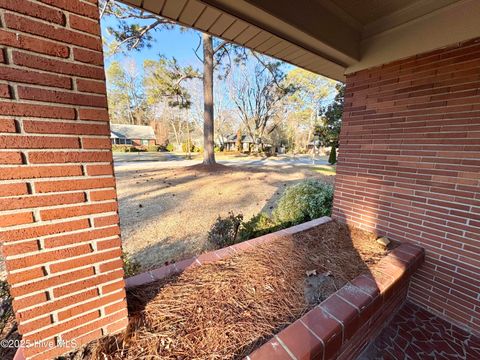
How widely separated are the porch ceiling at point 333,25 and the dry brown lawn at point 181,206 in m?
3.31

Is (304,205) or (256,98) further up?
(256,98)

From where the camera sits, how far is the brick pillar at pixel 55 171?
35.9 inches

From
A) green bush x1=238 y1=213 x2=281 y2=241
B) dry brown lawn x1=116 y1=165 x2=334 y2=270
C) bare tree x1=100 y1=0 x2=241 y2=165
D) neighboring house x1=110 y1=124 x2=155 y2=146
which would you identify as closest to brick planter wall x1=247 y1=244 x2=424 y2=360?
green bush x1=238 y1=213 x2=281 y2=241

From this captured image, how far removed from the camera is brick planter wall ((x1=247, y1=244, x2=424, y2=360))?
121cm

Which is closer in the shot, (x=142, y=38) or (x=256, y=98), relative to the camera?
(x=142, y=38)

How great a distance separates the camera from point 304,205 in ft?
13.4

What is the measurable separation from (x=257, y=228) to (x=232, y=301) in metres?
2.26

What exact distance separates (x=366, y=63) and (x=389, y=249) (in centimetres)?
237

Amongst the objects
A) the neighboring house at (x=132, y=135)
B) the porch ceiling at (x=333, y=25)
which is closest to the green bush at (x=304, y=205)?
the porch ceiling at (x=333, y=25)

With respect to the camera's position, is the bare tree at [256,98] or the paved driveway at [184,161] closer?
the paved driveway at [184,161]

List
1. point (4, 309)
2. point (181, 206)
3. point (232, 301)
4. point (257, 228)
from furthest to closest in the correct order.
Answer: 1. point (181, 206)
2. point (257, 228)
3. point (4, 309)
4. point (232, 301)

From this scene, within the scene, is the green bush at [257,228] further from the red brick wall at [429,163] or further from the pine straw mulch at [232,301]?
the red brick wall at [429,163]

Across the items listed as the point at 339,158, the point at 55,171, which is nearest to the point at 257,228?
the point at 339,158

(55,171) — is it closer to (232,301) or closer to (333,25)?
(232,301)
